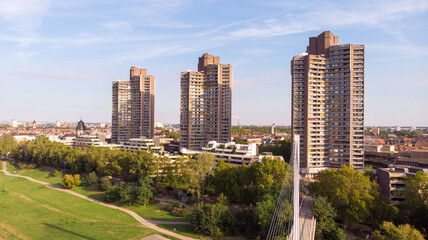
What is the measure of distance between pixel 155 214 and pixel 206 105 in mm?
33141

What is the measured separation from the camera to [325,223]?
74.9 feet

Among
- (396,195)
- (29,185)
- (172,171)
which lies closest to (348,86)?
(396,195)

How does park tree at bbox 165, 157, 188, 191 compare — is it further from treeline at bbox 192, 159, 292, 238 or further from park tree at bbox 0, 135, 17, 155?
park tree at bbox 0, 135, 17, 155

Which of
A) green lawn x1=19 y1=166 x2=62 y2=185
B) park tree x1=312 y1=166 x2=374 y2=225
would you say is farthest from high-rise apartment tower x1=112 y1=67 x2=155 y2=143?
park tree x1=312 y1=166 x2=374 y2=225

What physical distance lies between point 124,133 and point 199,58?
2775 cm

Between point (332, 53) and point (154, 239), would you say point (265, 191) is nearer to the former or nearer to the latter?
point (154, 239)

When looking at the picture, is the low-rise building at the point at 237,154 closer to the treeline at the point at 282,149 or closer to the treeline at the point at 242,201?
the treeline at the point at 242,201

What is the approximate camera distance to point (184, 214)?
29141 mm

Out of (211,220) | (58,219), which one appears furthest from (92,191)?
(211,220)

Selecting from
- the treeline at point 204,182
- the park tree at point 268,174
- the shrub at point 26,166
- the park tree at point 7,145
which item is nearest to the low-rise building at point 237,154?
the treeline at point 204,182

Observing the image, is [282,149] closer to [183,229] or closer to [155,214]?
[155,214]

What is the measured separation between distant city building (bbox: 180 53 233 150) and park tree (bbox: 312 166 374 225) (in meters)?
32.7

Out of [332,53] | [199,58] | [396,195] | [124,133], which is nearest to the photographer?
[396,195]

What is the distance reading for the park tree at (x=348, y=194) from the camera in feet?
79.5
